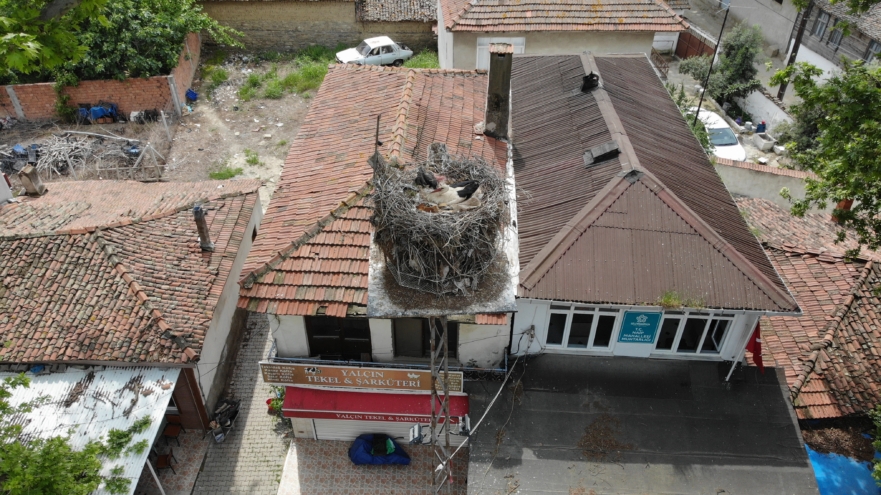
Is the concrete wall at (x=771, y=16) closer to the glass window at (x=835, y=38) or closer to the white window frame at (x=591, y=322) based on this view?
the glass window at (x=835, y=38)

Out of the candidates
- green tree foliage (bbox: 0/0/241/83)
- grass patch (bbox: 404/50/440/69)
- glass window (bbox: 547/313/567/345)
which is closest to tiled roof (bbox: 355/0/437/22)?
grass patch (bbox: 404/50/440/69)

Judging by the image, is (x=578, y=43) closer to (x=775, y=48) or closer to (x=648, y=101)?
(x=648, y=101)

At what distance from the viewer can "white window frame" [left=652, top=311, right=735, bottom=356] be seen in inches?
452

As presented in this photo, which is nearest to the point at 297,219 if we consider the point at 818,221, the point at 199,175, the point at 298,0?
the point at 199,175

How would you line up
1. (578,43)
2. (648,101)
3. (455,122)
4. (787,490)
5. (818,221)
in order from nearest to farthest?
(787,490), (455,122), (648,101), (818,221), (578,43)

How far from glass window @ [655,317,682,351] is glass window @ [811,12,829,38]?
Result: 22148 millimetres

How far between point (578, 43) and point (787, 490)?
559 inches

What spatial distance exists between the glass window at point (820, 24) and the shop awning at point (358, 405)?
25.2 metres

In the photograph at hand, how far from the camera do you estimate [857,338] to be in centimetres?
1347

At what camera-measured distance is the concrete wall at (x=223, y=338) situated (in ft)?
46.7

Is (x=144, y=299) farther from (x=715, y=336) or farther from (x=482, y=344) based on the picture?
(x=715, y=336)

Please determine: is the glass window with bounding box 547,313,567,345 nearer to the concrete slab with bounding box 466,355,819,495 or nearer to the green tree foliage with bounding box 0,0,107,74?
the concrete slab with bounding box 466,355,819,495

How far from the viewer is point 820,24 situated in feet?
90.9

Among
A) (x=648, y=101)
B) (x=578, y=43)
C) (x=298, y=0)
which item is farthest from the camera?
(x=298, y=0)
